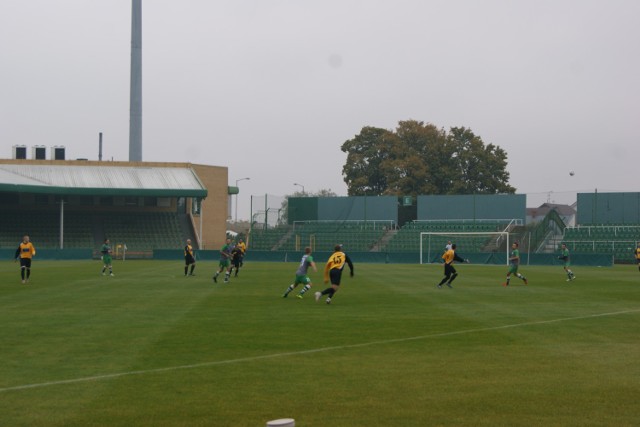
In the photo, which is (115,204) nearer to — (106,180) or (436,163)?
(106,180)

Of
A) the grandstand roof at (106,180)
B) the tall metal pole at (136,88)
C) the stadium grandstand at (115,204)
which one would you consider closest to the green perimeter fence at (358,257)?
the stadium grandstand at (115,204)

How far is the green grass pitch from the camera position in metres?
9.41

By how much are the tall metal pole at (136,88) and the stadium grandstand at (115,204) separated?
1946mm

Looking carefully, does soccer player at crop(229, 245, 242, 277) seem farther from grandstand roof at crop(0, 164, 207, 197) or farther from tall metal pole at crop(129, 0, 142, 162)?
tall metal pole at crop(129, 0, 142, 162)

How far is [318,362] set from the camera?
12.9 metres

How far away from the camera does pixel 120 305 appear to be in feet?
75.7

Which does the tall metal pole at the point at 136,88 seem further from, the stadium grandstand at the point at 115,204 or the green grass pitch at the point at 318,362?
the green grass pitch at the point at 318,362

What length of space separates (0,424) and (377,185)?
97251 mm

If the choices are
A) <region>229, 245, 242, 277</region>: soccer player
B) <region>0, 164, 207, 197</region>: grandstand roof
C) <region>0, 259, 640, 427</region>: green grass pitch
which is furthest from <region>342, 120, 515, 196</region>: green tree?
<region>0, 259, 640, 427</region>: green grass pitch

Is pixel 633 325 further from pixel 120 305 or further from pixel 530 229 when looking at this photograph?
pixel 530 229

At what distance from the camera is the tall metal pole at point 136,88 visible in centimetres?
8294

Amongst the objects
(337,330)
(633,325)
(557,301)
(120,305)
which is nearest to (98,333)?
(337,330)

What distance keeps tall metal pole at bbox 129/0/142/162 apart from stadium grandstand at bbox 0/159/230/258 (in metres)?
1.95

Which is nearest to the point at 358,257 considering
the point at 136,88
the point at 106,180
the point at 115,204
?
the point at 106,180
